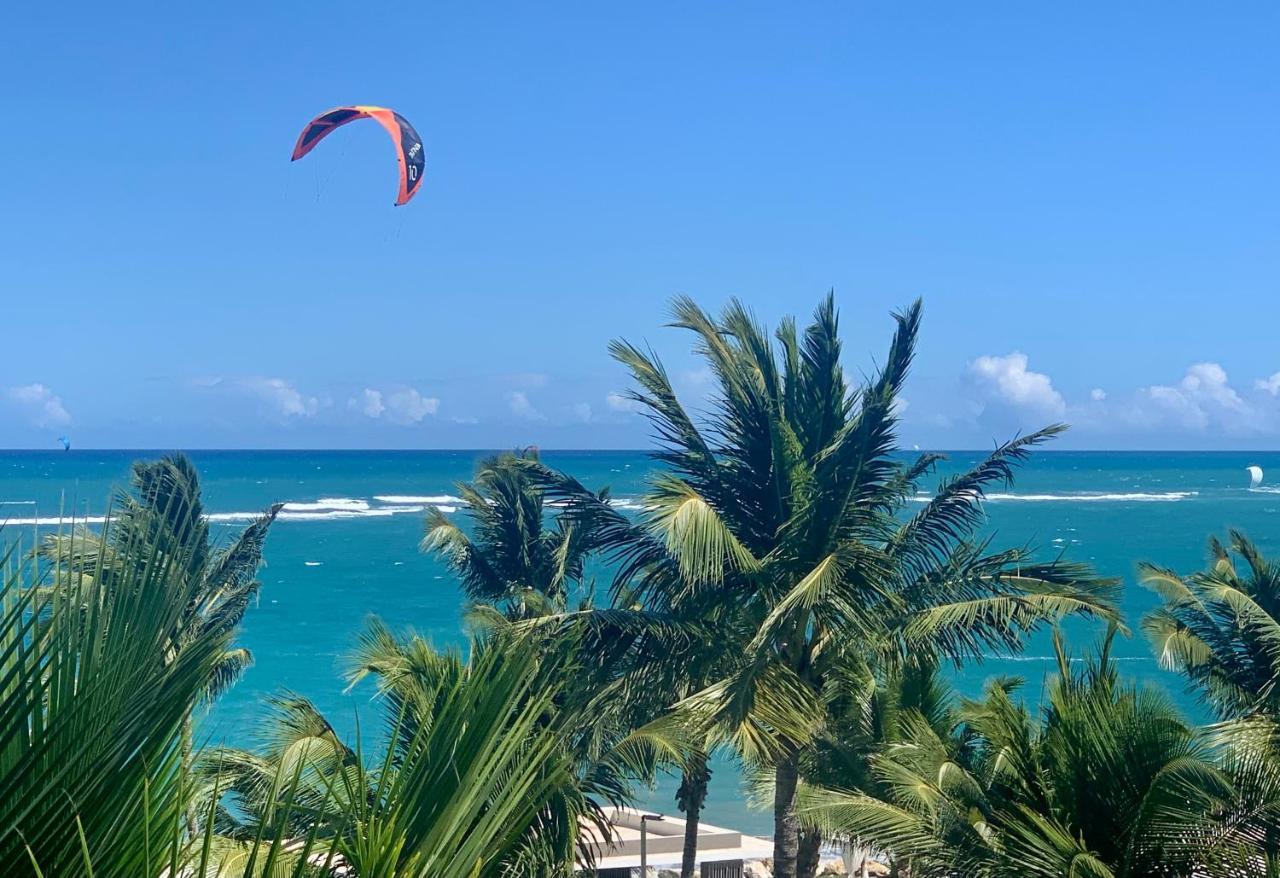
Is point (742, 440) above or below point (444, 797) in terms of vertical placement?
above

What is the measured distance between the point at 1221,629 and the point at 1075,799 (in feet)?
34.2

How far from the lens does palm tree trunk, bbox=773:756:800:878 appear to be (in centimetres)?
1148

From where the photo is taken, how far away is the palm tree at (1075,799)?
23.8 ft

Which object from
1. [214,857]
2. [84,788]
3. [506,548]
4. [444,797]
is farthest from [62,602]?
[506,548]

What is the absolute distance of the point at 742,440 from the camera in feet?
40.7

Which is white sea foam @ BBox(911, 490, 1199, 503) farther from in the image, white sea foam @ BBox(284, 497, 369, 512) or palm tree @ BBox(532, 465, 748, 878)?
palm tree @ BBox(532, 465, 748, 878)

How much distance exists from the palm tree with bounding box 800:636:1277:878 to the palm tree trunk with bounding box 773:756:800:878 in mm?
2449

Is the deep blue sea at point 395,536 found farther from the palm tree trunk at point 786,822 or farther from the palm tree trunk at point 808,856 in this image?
the palm tree trunk at point 808,856

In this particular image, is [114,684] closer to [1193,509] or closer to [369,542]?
[369,542]

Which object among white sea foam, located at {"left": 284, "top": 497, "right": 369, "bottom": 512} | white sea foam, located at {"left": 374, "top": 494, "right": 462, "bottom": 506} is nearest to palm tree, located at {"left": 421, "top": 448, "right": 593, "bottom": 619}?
white sea foam, located at {"left": 284, "top": 497, "right": 369, "bottom": 512}

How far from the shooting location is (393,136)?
21969 millimetres

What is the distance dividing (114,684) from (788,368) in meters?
10.7

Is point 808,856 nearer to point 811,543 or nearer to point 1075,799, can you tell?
point 811,543

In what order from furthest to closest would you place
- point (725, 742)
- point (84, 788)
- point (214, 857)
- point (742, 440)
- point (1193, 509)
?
point (1193, 509)
point (742, 440)
point (725, 742)
point (214, 857)
point (84, 788)
